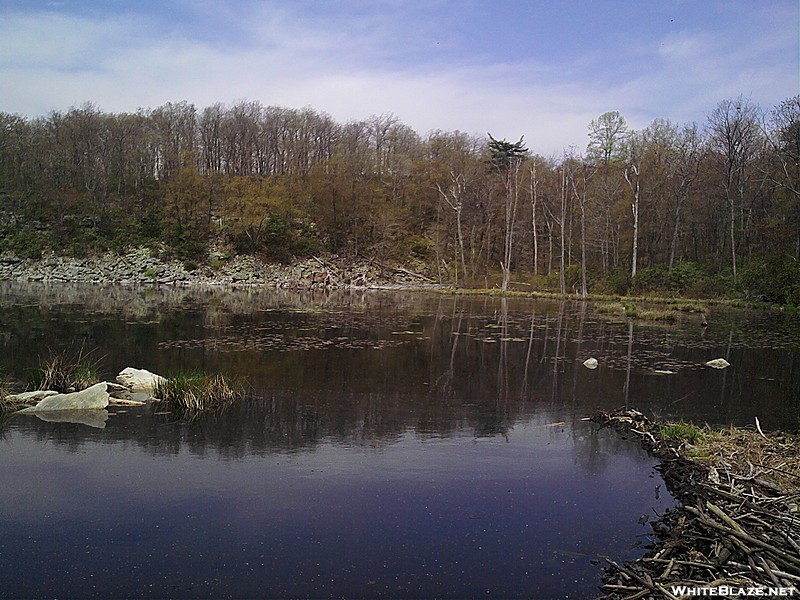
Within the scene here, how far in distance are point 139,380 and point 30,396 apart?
1829mm

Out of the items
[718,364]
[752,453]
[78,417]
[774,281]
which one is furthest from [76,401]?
[774,281]

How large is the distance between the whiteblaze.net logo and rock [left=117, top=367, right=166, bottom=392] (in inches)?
373

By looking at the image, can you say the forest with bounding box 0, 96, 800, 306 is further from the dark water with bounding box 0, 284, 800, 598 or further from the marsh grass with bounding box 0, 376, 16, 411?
the marsh grass with bounding box 0, 376, 16, 411

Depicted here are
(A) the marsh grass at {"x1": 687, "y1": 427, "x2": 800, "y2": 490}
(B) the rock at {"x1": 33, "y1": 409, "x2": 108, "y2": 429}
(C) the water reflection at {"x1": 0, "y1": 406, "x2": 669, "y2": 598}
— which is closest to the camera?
(C) the water reflection at {"x1": 0, "y1": 406, "x2": 669, "y2": 598}

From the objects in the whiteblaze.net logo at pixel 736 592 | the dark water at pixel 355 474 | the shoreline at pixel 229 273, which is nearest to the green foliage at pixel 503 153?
the shoreline at pixel 229 273

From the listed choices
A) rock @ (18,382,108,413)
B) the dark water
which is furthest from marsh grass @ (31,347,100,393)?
the dark water

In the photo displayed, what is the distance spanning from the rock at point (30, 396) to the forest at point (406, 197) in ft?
117

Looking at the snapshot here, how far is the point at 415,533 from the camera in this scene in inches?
247

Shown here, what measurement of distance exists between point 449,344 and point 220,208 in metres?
47.7

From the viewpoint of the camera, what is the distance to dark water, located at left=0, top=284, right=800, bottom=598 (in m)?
5.50

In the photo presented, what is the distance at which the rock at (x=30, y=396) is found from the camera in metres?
10.5

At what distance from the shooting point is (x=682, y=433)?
9055 mm

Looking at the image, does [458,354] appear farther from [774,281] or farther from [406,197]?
[406,197]

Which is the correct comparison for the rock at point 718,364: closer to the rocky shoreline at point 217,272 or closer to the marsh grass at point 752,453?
the marsh grass at point 752,453
